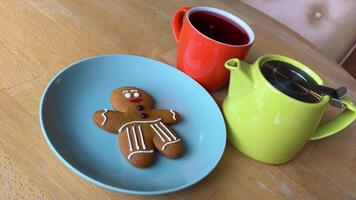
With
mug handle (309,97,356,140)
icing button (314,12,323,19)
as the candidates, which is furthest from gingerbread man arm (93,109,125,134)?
icing button (314,12,323,19)

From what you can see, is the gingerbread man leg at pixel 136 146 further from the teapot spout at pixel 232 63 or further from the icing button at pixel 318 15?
the icing button at pixel 318 15

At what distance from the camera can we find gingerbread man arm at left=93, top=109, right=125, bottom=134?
0.45 m

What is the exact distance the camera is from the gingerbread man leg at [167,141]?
440 millimetres

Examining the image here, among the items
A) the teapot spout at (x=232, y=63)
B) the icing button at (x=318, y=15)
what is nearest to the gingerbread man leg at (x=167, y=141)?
the teapot spout at (x=232, y=63)

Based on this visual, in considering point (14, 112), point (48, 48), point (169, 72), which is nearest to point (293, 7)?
point (169, 72)

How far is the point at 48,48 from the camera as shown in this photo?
0.55 meters

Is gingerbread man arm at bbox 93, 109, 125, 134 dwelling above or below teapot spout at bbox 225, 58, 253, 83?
below

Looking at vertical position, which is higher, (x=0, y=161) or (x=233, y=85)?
(x=233, y=85)

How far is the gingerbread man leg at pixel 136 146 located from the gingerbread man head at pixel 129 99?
0.04 m

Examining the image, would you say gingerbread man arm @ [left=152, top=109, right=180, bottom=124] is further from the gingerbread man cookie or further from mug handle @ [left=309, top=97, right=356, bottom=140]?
mug handle @ [left=309, top=97, right=356, bottom=140]

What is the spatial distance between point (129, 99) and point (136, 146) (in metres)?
0.08

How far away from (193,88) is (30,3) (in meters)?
0.32

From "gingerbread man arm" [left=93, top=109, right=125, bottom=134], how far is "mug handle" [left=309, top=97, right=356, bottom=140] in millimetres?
264

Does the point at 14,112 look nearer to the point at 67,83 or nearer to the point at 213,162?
the point at 67,83
